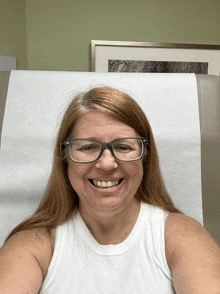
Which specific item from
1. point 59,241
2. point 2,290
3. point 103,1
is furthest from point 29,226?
point 103,1

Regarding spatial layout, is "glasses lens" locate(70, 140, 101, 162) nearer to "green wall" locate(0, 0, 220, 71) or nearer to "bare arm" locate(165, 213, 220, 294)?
"bare arm" locate(165, 213, 220, 294)

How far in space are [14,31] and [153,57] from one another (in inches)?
32.1

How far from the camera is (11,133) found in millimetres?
1076

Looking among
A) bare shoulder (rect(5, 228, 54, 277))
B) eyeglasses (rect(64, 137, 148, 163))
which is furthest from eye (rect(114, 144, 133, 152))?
bare shoulder (rect(5, 228, 54, 277))

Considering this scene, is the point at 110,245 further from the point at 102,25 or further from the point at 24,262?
the point at 102,25

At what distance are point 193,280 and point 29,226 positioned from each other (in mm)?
504

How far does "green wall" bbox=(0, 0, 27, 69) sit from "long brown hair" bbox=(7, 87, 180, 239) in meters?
0.90

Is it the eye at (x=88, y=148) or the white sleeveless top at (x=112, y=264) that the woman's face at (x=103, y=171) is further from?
the white sleeveless top at (x=112, y=264)

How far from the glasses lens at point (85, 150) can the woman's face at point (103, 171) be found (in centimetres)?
1

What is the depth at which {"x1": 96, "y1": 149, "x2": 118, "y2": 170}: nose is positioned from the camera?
0.73 m

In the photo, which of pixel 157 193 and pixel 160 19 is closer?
pixel 157 193

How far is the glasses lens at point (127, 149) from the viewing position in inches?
29.7

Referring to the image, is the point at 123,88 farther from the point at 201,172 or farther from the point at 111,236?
the point at 111,236

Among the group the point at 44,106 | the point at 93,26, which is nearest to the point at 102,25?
the point at 93,26
